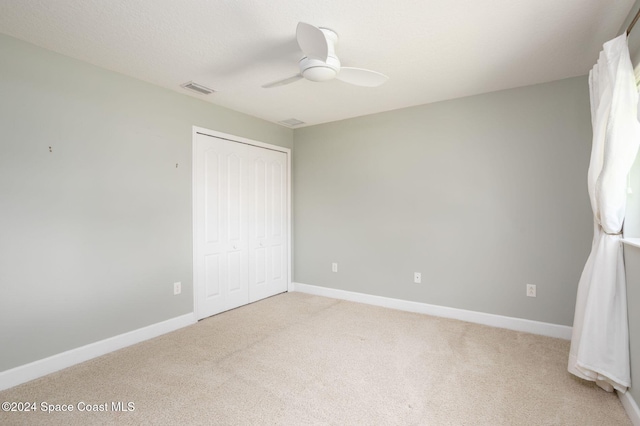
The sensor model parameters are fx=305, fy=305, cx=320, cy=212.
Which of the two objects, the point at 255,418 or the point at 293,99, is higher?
the point at 293,99

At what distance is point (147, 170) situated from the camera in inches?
116

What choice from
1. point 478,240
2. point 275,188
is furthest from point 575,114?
point 275,188

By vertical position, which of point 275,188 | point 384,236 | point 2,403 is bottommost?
point 2,403

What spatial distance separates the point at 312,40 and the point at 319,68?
0.34 metres

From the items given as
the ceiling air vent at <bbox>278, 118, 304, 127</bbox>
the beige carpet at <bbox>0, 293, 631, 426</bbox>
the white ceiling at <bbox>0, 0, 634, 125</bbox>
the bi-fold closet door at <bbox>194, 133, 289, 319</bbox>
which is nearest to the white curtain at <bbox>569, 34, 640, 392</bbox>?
the beige carpet at <bbox>0, 293, 631, 426</bbox>

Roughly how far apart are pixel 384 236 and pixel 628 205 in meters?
2.26

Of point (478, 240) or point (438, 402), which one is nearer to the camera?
point (438, 402)

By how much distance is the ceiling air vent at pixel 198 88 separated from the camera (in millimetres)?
2967

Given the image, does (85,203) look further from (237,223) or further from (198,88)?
(237,223)

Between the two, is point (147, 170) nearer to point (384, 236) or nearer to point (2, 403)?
point (2, 403)

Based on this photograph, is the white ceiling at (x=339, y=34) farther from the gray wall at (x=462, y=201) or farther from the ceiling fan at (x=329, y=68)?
the gray wall at (x=462, y=201)

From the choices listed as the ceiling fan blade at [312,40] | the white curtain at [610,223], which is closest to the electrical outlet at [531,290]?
the white curtain at [610,223]

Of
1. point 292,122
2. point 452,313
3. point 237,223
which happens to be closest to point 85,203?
point 237,223

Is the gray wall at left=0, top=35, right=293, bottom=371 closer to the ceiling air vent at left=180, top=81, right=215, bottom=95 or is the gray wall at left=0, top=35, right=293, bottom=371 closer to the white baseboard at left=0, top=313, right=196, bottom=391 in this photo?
the white baseboard at left=0, top=313, right=196, bottom=391
